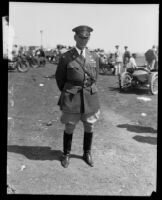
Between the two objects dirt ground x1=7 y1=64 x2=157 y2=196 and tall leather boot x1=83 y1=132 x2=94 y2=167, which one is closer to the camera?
dirt ground x1=7 y1=64 x2=157 y2=196

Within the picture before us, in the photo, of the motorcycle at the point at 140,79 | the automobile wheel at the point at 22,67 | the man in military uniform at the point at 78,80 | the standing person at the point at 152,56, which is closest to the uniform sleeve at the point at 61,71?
the man in military uniform at the point at 78,80

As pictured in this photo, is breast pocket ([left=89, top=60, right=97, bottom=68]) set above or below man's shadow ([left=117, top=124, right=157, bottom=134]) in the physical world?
above

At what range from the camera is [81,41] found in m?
4.73

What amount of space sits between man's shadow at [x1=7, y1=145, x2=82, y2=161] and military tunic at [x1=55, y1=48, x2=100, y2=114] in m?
0.92

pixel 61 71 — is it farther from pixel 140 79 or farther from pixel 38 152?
pixel 140 79

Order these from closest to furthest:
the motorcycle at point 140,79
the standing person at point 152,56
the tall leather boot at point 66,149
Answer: the tall leather boot at point 66,149, the motorcycle at point 140,79, the standing person at point 152,56

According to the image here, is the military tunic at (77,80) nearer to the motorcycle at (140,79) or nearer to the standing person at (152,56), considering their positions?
the motorcycle at (140,79)

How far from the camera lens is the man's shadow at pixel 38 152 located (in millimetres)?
5352

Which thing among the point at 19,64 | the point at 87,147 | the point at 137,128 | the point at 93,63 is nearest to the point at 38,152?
the point at 87,147

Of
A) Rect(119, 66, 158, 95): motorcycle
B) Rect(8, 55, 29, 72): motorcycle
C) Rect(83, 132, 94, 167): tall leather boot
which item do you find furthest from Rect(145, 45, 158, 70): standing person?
Rect(83, 132, 94, 167): tall leather boot

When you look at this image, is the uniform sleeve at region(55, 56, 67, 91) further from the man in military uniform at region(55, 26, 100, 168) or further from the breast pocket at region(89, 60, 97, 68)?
the breast pocket at region(89, 60, 97, 68)

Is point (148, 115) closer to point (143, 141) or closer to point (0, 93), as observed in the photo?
point (143, 141)

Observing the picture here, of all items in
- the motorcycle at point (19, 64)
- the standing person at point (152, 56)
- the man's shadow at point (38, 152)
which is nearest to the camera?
the man's shadow at point (38, 152)

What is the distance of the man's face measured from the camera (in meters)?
4.70
